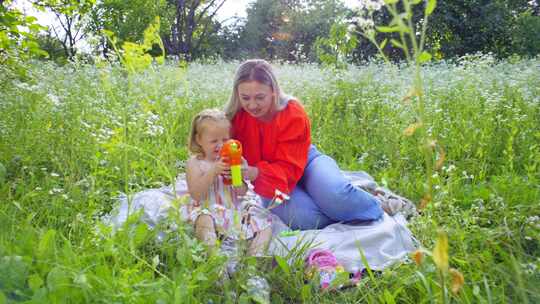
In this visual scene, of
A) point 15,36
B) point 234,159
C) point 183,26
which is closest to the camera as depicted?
point 234,159

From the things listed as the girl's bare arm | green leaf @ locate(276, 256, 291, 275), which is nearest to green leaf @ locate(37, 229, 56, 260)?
the girl's bare arm

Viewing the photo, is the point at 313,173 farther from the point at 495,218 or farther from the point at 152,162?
the point at 152,162

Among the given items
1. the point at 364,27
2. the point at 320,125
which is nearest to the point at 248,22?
the point at 320,125

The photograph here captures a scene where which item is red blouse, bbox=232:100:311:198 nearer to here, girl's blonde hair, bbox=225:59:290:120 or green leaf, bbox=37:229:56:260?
girl's blonde hair, bbox=225:59:290:120

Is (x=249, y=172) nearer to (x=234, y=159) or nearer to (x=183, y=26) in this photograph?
(x=234, y=159)

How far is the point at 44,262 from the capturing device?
1.71 meters

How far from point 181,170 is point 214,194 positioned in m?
1.06

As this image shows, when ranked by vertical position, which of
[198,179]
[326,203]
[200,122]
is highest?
[200,122]

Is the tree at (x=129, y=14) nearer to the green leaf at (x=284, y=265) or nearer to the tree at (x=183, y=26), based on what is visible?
the tree at (x=183, y=26)

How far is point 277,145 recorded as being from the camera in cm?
284

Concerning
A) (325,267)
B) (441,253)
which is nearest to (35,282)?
(325,267)

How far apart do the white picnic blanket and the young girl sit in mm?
91

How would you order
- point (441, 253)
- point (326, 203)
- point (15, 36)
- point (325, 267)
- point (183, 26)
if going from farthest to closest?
point (183, 26) < point (15, 36) < point (326, 203) < point (325, 267) < point (441, 253)

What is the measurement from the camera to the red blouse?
8.72 feet
